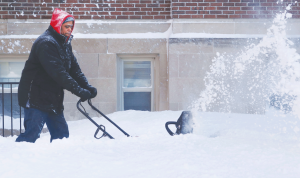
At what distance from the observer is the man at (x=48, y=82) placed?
2762mm

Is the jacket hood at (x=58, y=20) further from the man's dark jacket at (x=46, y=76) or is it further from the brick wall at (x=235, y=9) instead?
the brick wall at (x=235, y=9)

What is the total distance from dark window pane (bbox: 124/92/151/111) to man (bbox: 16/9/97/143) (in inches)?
124

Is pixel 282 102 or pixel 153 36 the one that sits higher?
pixel 153 36

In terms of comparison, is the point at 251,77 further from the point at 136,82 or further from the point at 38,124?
the point at 38,124

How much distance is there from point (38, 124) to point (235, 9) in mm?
4612

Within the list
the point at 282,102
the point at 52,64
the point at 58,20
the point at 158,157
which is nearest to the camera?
the point at 158,157

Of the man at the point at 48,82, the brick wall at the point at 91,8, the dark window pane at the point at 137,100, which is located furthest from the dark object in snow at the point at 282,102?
the man at the point at 48,82

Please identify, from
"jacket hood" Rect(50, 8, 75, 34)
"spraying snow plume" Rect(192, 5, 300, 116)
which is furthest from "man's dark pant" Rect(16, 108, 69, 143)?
"spraying snow plume" Rect(192, 5, 300, 116)

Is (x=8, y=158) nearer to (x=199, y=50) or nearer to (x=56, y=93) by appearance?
(x=56, y=93)

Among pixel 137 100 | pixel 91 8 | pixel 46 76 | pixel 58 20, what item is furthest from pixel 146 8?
pixel 46 76

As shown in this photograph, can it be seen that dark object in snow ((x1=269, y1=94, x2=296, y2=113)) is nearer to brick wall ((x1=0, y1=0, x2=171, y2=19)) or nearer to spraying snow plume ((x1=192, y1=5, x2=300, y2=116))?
spraying snow plume ((x1=192, y1=5, x2=300, y2=116))

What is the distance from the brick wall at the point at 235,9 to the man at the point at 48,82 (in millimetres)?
3223

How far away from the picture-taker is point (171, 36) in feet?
18.3

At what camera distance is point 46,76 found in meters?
2.91
